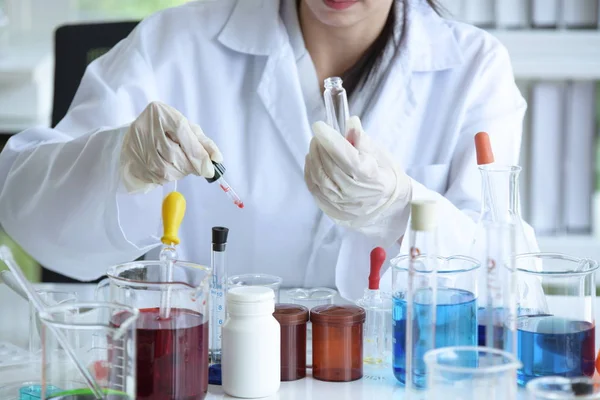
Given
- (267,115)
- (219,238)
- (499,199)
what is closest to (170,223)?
(219,238)

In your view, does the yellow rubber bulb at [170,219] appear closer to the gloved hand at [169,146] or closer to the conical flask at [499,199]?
the gloved hand at [169,146]

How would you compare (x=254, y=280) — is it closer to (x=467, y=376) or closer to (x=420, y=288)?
(x=420, y=288)

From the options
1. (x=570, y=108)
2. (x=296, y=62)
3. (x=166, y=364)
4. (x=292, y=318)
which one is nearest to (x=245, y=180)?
(x=296, y=62)

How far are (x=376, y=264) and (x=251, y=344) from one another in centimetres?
23

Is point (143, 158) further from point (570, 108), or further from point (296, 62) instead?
point (570, 108)

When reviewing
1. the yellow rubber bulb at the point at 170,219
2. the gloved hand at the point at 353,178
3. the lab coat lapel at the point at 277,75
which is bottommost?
the yellow rubber bulb at the point at 170,219

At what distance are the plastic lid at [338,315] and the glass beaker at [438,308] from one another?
5cm

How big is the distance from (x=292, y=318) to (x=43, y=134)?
2.42 ft

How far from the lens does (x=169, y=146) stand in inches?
49.6

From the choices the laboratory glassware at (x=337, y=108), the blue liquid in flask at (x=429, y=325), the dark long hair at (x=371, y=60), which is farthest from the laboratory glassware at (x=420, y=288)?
the dark long hair at (x=371, y=60)

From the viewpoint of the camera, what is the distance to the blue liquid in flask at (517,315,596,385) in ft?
3.51

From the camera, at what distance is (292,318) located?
114 cm

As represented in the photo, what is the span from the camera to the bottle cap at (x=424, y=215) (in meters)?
0.95

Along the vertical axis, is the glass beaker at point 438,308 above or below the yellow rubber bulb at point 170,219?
below
